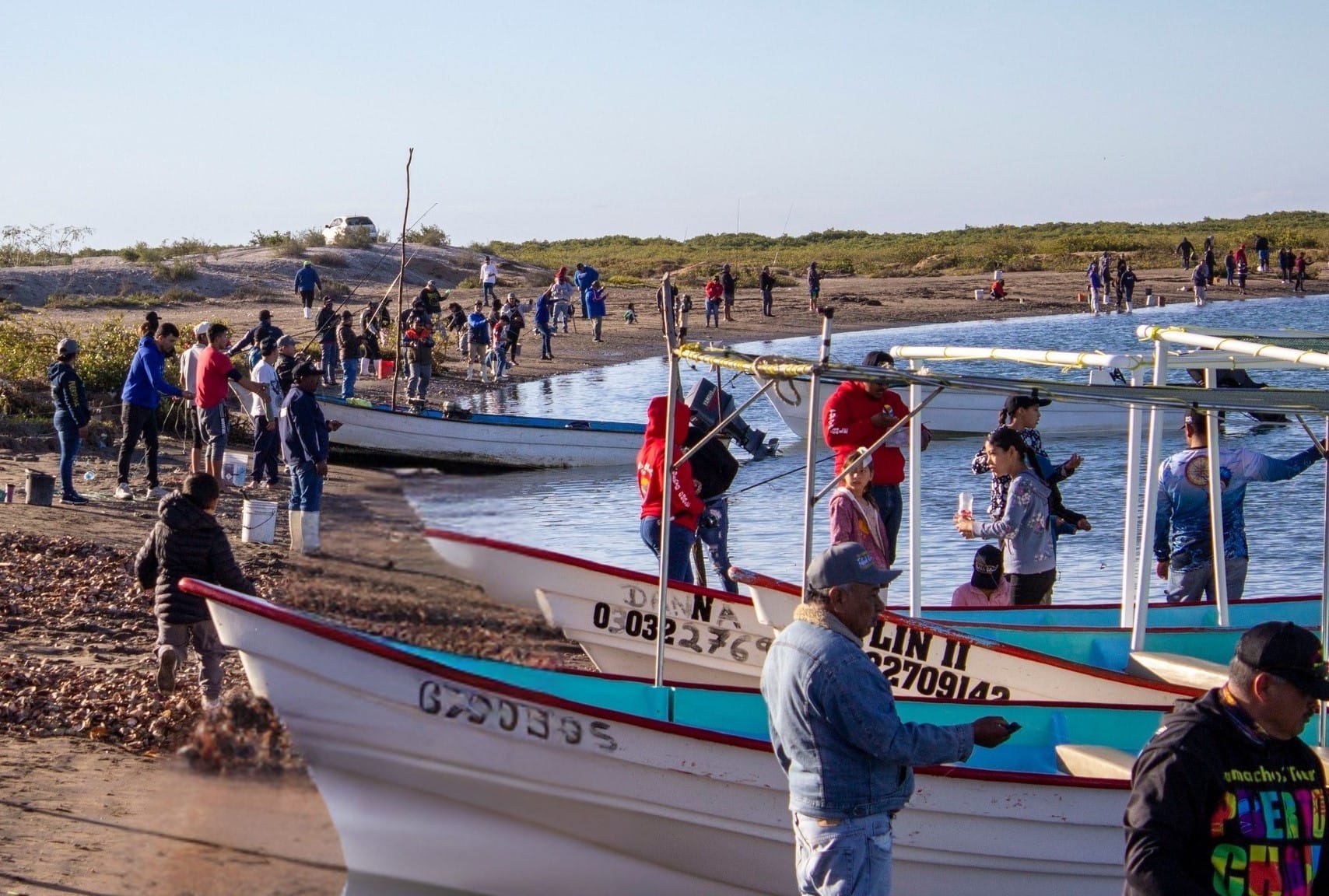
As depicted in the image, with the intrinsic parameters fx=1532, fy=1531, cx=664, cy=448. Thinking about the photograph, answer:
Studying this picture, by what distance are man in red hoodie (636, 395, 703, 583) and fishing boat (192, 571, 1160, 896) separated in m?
2.81

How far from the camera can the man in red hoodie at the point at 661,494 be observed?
9359 millimetres

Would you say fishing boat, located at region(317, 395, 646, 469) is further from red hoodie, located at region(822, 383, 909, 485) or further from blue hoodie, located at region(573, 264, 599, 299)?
blue hoodie, located at region(573, 264, 599, 299)

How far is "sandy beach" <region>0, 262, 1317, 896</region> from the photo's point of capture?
5871 mm

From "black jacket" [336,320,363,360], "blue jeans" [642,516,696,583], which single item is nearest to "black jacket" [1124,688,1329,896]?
"blue jeans" [642,516,696,583]

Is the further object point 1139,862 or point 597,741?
point 597,741

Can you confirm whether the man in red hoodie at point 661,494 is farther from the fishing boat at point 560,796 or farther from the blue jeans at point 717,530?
the fishing boat at point 560,796

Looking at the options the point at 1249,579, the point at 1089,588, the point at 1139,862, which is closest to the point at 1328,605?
the point at 1139,862

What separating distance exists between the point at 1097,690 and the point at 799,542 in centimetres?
898

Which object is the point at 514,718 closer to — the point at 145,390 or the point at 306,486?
the point at 306,486

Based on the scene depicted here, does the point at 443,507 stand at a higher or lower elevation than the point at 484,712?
higher

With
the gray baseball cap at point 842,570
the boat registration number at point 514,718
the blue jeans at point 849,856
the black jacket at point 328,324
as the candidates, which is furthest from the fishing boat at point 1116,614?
the black jacket at point 328,324

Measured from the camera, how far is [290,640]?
20.2 ft

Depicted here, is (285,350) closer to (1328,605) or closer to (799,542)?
(799,542)

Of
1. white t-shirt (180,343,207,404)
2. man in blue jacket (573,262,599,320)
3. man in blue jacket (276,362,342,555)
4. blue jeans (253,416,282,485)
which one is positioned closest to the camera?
man in blue jacket (276,362,342,555)
